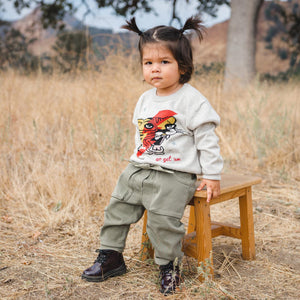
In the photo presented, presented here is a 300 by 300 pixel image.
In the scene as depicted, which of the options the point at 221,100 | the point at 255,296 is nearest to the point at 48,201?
the point at 255,296

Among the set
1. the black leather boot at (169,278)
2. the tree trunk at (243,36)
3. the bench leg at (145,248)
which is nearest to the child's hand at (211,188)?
the black leather boot at (169,278)

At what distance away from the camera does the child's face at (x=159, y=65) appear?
1783 mm

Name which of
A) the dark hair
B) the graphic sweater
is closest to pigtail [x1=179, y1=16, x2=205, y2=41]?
the dark hair

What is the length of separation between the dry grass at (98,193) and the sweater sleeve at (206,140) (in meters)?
0.53

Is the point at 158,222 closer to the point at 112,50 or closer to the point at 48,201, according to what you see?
the point at 48,201

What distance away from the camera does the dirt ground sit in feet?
5.84

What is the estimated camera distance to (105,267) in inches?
75.8

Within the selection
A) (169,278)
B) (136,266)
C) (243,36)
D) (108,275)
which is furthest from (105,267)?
(243,36)

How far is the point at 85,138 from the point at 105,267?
2.30 metres

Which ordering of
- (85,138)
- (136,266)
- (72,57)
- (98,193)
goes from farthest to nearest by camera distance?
1. (72,57)
2. (85,138)
3. (98,193)
4. (136,266)

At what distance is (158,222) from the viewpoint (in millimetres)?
1754

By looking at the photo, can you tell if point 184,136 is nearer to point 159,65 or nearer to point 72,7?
point 159,65

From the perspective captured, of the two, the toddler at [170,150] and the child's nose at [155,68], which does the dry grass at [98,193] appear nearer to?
the toddler at [170,150]

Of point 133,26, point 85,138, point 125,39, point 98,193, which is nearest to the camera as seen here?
point 133,26
